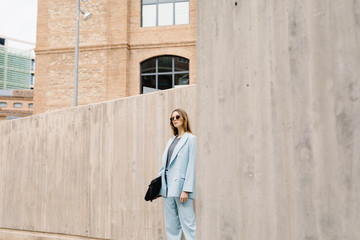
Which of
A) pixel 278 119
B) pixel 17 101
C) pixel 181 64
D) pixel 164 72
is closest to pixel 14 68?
pixel 17 101

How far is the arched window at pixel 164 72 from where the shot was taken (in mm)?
17922

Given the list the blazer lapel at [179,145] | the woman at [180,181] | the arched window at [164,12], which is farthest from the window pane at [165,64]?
the blazer lapel at [179,145]

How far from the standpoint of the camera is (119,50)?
59.8ft

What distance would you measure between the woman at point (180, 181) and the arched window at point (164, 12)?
48.1 feet

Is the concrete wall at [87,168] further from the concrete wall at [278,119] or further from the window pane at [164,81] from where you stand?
the window pane at [164,81]

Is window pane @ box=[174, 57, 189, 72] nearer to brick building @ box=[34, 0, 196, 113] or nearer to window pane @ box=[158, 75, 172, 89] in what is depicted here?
brick building @ box=[34, 0, 196, 113]

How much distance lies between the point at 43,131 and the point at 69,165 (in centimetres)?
90

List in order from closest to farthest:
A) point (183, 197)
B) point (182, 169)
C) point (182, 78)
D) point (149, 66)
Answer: point (183, 197)
point (182, 169)
point (182, 78)
point (149, 66)

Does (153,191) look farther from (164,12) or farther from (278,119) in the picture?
(164,12)

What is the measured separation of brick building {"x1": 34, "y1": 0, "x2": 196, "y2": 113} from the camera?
17922 mm

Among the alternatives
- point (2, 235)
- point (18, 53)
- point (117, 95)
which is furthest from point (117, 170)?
point (18, 53)

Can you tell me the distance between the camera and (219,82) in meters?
2.43

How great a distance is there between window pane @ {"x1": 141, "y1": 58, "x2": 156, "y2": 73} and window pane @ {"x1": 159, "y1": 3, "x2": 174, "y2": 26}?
1991 millimetres

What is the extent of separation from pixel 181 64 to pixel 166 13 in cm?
271
